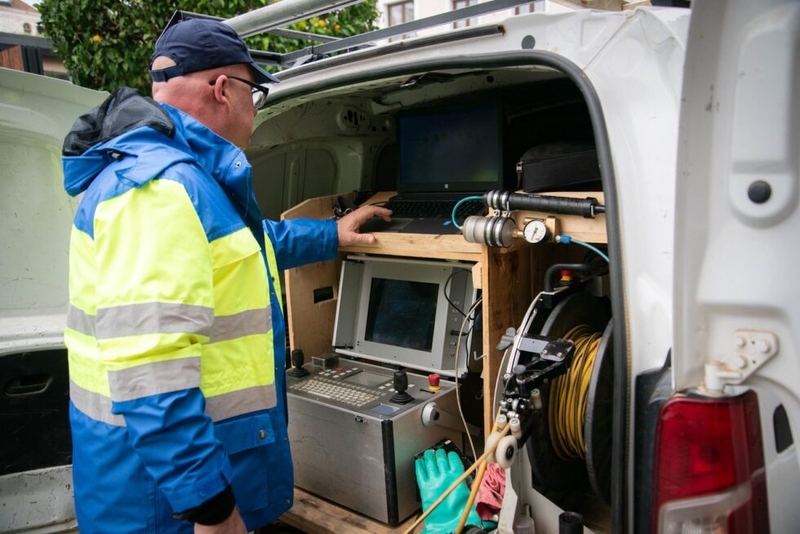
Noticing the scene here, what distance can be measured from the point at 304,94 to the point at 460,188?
0.72 metres

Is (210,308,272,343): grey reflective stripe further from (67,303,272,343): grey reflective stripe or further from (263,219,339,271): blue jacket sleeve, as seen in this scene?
(263,219,339,271): blue jacket sleeve

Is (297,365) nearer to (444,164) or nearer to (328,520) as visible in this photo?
(328,520)

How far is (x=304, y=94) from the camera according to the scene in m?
2.19

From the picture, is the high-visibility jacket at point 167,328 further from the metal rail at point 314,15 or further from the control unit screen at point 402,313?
the control unit screen at point 402,313

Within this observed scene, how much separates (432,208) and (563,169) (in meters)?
0.73

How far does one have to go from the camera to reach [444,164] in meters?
2.53

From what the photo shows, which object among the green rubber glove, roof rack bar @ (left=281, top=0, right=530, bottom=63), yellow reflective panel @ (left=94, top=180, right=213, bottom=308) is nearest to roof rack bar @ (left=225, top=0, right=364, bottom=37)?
roof rack bar @ (left=281, top=0, right=530, bottom=63)

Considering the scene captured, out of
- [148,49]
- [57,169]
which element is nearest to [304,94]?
[57,169]

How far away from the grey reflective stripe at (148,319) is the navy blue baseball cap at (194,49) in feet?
2.44

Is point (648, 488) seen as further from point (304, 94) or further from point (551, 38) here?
point (304, 94)

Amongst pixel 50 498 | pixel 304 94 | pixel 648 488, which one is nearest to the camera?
pixel 648 488

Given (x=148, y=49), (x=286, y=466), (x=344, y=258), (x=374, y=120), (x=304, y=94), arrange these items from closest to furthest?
(x=286, y=466) → (x=304, y=94) → (x=344, y=258) → (x=374, y=120) → (x=148, y=49)

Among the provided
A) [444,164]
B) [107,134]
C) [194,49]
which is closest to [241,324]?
[107,134]

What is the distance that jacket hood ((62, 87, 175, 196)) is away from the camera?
4.94 feet
